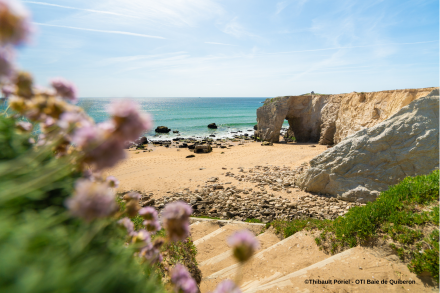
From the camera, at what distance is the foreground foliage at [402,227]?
3.80 metres

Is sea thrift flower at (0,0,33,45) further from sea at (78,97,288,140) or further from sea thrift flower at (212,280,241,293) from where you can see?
sea thrift flower at (212,280,241,293)

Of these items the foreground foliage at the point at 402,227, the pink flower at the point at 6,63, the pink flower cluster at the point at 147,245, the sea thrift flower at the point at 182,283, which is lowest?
the foreground foliage at the point at 402,227

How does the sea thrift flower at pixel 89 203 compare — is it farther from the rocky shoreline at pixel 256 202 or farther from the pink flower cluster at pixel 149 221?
the rocky shoreline at pixel 256 202

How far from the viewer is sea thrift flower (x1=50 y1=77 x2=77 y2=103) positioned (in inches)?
49.2

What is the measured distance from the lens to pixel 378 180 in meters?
8.70

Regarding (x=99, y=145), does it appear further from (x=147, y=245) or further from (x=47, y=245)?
(x=147, y=245)

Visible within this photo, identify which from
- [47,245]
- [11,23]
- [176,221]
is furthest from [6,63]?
[176,221]

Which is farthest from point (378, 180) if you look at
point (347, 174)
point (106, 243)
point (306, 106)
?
point (306, 106)

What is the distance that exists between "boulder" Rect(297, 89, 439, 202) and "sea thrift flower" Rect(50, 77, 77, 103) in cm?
1001

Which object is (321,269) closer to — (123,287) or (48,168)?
(123,287)

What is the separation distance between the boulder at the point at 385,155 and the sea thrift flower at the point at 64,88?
10014 millimetres

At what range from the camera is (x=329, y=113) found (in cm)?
2417

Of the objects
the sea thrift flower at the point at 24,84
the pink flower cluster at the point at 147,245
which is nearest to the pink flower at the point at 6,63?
the sea thrift flower at the point at 24,84

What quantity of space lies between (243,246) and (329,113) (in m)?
26.3
